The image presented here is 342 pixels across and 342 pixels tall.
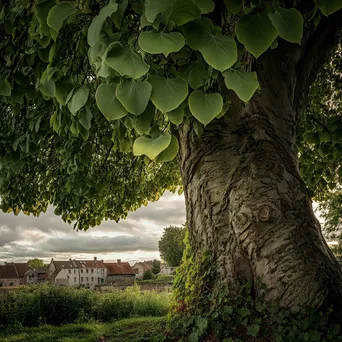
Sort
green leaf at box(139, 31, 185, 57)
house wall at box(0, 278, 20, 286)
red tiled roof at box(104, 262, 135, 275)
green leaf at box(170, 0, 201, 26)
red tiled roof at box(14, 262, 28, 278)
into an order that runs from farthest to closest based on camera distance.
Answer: red tiled roof at box(104, 262, 135, 275)
red tiled roof at box(14, 262, 28, 278)
house wall at box(0, 278, 20, 286)
green leaf at box(170, 0, 201, 26)
green leaf at box(139, 31, 185, 57)

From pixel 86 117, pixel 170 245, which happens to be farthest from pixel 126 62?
pixel 170 245

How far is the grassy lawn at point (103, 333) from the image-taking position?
5043 millimetres

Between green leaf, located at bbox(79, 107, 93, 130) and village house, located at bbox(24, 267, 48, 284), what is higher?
green leaf, located at bbox(79, 107, 93, 130)

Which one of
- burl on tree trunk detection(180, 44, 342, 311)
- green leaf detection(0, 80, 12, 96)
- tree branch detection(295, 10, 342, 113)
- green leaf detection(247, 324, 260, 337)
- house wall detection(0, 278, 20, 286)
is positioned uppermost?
tree branch detection(295, 10, 342, 113)

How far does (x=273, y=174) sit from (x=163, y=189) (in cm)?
876

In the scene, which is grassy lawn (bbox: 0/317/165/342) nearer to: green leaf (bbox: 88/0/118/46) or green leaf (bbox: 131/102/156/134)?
green leaf (bbox: 131/102/156/134)

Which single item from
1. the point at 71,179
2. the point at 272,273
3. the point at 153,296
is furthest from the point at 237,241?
the point at 153,296

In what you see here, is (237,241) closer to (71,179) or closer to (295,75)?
(295,75)

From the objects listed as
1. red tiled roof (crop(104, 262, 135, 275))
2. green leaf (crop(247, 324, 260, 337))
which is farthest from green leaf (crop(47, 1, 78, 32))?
red tiled roof (crop(104, 262, 135, 275))

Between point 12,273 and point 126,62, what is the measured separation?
60.7 m

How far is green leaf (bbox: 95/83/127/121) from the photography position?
1683 mm

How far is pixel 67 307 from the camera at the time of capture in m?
15.5

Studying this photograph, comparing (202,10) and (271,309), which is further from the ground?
(202,10)

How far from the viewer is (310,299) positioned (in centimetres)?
358
